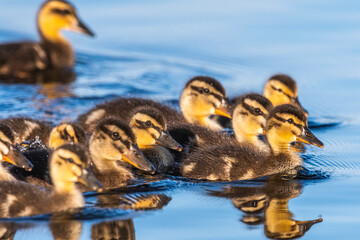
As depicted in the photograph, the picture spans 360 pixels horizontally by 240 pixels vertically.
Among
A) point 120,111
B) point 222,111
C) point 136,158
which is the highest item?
point 222,111

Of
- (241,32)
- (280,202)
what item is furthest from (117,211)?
(241,32)

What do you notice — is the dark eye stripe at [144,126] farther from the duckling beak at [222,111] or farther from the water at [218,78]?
the duckling beak at [222,111]

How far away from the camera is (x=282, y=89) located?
346 inches

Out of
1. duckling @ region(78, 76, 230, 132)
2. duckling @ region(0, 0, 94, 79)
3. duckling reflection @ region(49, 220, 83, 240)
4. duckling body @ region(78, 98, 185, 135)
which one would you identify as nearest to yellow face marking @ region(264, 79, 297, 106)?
duckling @ region(78, 76, 230, 132)

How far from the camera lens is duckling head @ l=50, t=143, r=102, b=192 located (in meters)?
5.60

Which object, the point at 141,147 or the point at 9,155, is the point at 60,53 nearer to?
the point at 141,147

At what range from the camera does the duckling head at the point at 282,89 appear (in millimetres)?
8773

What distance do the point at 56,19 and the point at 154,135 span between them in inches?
199

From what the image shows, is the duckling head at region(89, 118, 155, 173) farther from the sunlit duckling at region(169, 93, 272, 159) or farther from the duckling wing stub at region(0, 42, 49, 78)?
the duckling wing stub at region(0, 42, 49, 78)

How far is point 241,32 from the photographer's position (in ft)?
37.3

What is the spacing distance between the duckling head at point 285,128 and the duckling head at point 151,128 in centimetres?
75

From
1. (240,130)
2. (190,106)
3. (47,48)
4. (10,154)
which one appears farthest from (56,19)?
(10,154)

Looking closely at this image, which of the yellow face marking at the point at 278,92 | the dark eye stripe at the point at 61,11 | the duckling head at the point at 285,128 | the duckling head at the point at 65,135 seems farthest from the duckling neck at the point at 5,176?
the dark eye stripe at the point at 61,11

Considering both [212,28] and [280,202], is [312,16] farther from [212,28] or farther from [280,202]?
[280,202]
